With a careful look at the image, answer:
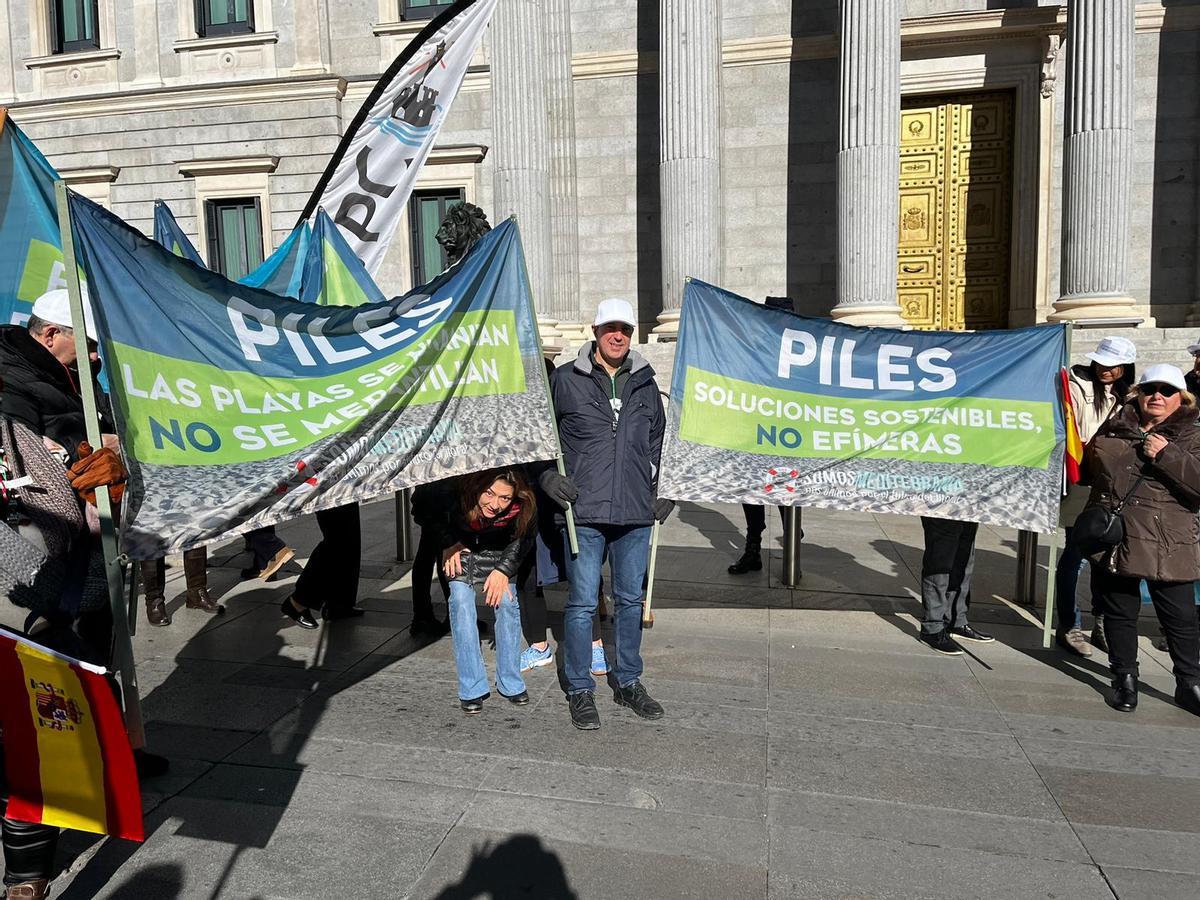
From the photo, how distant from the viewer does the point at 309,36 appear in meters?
17.3

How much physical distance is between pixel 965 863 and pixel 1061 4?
15001 mm

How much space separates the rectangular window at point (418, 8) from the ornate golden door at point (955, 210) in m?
9.29

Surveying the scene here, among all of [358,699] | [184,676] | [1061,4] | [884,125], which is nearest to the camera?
[358,699]

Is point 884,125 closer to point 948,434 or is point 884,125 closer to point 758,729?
point 948,434

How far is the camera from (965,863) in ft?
10.5

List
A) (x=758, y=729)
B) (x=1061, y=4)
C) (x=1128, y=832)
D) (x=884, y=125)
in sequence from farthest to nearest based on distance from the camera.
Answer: (x=1061, y=4), (x=884, y=125), (x=758, y=729), (x=1128, y=832)

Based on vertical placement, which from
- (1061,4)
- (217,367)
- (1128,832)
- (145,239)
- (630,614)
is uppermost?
(1061,4)

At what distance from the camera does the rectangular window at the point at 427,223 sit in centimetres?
1733

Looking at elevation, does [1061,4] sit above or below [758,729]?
above

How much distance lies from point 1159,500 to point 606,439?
302cm

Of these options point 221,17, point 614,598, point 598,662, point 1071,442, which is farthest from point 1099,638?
point 221,17

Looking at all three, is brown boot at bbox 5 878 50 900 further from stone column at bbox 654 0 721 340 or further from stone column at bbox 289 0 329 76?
stone column at bbox 289 0 329 76

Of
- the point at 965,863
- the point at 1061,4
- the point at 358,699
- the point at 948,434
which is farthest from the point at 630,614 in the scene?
the point at 1061,4

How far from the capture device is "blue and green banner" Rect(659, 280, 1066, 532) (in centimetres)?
529
